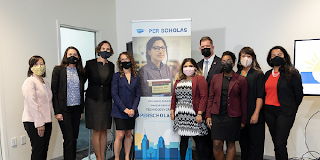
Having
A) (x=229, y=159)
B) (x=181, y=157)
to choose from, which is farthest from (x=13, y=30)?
(x=229, y=159)

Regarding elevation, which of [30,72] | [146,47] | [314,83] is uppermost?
[146,47]

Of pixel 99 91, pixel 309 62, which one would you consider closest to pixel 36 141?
pixel 99 91

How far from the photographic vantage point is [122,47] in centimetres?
475

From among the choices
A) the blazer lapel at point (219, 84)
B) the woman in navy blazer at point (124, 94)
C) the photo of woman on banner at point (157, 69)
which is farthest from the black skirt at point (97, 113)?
the blazer lapel at point (219, 84)

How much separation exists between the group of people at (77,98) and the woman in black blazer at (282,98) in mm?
1632

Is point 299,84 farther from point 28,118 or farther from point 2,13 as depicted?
point 2,13

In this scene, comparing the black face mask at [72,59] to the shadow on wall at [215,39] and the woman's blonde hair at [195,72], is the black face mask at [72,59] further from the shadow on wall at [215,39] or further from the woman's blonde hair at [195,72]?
the shadow on wall at [215,39]

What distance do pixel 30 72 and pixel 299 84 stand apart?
296 centimetres

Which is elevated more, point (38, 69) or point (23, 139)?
point (38, 69)

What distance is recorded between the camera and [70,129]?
2793 mm

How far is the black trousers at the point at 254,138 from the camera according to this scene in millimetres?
2689

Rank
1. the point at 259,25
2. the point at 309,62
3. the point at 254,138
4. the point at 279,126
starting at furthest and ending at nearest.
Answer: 1. the point at 259,25
2. the point at 309,62
3. the point at 254,138
4. the point at 279,126

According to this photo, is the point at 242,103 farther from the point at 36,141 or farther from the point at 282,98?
the point at 36,141

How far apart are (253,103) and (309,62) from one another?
3.32 ft
